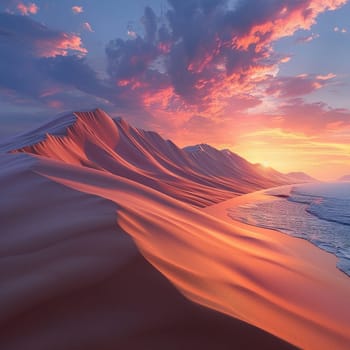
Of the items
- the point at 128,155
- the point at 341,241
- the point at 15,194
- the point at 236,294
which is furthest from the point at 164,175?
the point at 236,294

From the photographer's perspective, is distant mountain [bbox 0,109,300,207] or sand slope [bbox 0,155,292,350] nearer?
sand slope [bbox 0,155,292,350]

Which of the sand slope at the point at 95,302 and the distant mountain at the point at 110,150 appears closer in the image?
the sand slope at the point at 95,302

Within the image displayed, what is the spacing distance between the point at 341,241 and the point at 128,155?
31591mm

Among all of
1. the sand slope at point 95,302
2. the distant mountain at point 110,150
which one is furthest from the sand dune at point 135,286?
the distant mountain at point 110,150

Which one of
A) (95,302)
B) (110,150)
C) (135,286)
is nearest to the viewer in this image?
(95,302)

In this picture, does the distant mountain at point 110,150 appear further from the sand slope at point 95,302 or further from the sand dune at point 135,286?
the sand slope at point 95,302

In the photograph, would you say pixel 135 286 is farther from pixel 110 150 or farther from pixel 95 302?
pixel 110 150

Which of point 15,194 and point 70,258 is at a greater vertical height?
point 15,194

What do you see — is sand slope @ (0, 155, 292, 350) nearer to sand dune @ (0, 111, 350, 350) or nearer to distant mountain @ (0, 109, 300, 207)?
sand dune @ (0, 111, 350, 350)

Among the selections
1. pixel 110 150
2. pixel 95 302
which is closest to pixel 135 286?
pixel 95 302

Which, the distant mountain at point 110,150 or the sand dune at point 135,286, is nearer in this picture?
the sand dune at point 135,286

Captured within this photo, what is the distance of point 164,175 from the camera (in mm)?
35969

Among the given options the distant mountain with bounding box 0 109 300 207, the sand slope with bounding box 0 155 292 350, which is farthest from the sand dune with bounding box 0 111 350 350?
the distant mountain with bounding box 0 109 300 207

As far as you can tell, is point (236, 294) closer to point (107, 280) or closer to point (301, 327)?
point (301, 327)
